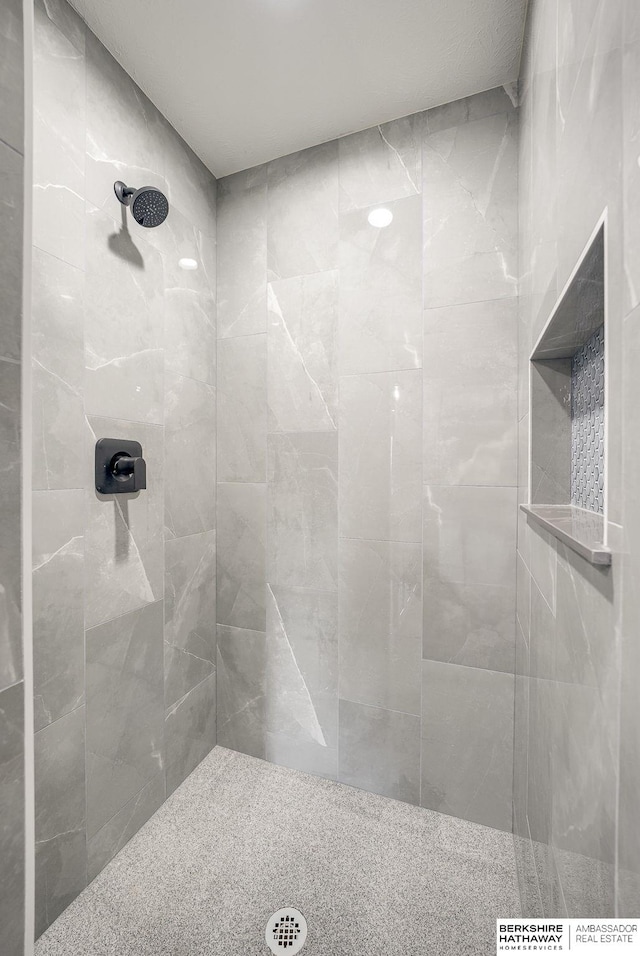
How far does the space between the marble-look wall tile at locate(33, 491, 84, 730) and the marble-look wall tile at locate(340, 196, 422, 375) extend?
1.05 metres

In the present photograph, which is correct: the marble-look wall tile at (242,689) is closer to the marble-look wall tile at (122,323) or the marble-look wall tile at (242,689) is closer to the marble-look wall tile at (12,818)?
the marble-look wall tile at (122,323)

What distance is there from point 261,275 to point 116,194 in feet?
1.94

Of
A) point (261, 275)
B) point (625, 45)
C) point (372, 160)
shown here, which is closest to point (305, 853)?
point (625, 45)

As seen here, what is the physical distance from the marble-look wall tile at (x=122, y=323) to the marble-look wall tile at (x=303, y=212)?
49 centimetres

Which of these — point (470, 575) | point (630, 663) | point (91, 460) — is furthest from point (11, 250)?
point (470, 575)

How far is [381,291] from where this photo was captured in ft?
5.23

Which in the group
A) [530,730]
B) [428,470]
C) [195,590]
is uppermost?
[428,470]

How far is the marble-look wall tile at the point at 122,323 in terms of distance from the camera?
1281 millimetres

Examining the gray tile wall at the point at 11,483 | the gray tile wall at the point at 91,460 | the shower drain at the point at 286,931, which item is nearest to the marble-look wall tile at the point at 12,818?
the gray tile wall at the point at 11,483

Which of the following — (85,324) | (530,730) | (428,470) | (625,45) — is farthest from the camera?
(428,470)

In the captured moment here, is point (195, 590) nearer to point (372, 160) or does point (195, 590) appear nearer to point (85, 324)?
point (85, 324)

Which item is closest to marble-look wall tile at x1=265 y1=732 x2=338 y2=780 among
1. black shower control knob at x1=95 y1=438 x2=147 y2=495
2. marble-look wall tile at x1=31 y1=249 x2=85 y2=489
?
black shower control knob at x1=95 y1=438 x2=147 y2=495

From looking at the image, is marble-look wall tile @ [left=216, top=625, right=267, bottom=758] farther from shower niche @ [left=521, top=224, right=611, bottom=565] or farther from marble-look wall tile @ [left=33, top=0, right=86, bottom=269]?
marble-look wall tile @ [left=33, top=0, right=86, bottom=269]

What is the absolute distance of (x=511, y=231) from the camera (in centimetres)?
143
